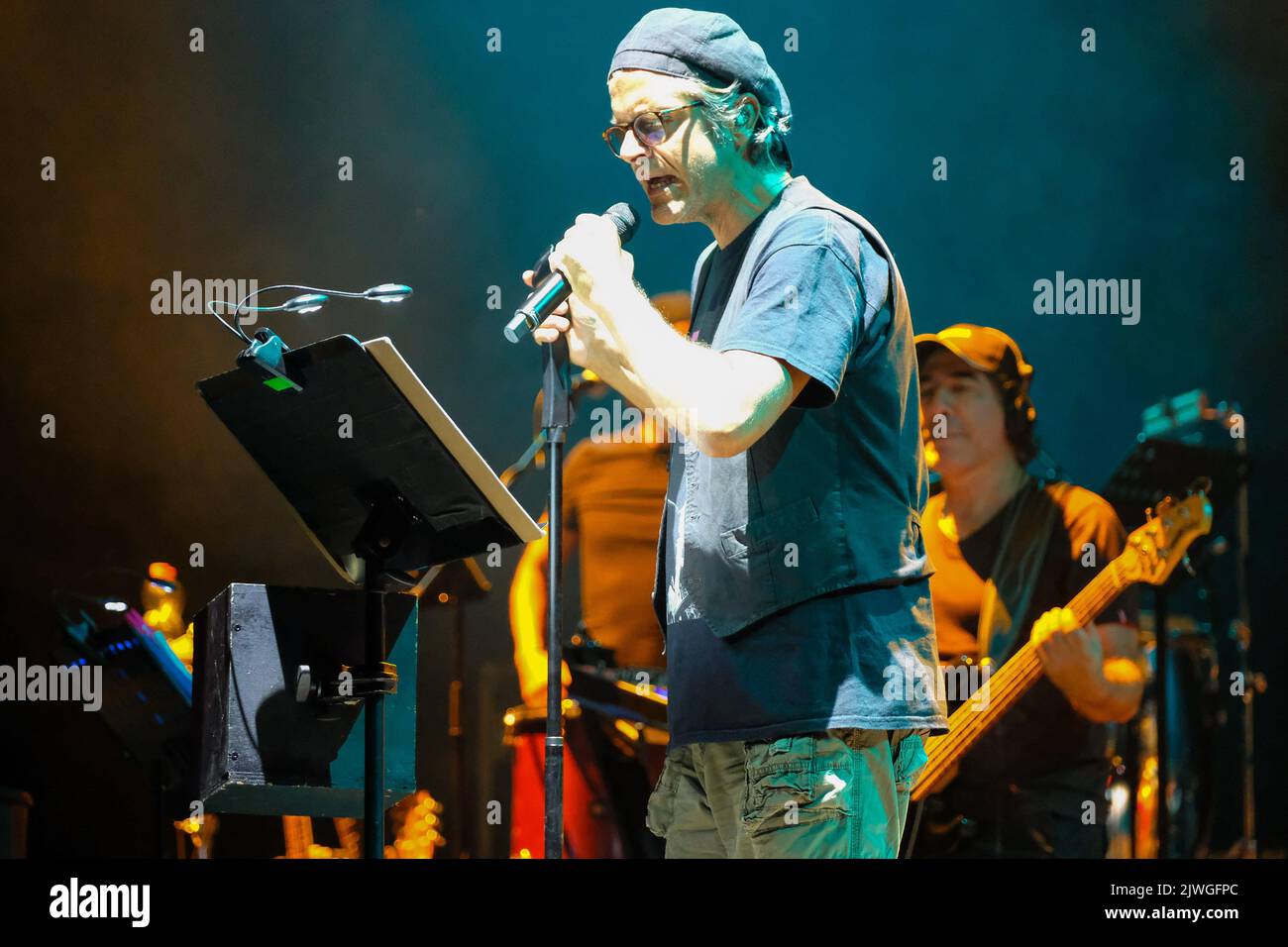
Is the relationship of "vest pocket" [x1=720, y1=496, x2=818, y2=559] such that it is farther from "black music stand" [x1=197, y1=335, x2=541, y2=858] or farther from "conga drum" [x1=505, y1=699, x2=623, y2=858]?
"conga drum" [x1=505, y1=699, x2=623, y2=858]

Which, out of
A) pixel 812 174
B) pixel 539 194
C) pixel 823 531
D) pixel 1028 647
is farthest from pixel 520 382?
pixel 823 531

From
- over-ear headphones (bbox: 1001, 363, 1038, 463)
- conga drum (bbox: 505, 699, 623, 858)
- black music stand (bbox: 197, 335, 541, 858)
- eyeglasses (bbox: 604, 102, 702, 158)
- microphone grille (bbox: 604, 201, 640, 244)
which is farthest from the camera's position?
over-ear headphones (bbox: 1001, 363, 1038, 463)

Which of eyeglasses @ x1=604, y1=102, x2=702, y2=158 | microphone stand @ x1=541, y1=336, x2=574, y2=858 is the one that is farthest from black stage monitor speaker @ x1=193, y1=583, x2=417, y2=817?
eyeglasses @ x1=604, y1=102, x2=702, y2=158

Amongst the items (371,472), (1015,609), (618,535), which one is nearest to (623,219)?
A: (371,472)

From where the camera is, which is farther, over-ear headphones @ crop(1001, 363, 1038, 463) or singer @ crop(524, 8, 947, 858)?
over-ear headphones @ crop(1001, 363, 1038, 463)

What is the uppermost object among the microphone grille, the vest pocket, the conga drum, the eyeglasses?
the eyeglasses

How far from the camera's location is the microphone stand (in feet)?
6.57

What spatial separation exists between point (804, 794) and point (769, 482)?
380 mm

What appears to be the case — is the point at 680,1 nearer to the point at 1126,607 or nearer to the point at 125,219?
the point at 125,219

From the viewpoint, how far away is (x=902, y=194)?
13.4 feet

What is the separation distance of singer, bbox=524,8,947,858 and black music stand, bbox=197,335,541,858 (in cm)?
21

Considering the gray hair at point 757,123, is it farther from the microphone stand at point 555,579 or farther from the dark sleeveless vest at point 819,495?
the microphone stand at point 555,579
